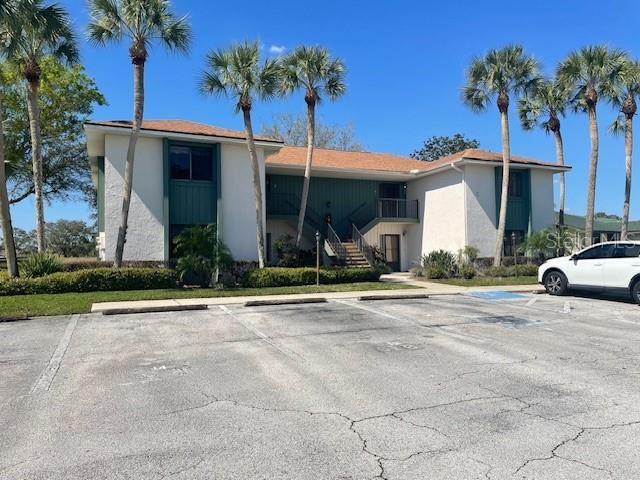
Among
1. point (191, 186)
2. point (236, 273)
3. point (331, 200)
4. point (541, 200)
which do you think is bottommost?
point (236, 273)

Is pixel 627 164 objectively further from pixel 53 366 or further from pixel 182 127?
pixel 53 366

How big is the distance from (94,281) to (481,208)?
59.3 feet

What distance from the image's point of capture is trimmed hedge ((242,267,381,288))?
711 inches

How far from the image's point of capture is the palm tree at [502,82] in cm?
2248

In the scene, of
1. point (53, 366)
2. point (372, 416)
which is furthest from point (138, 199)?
point (372, 416)

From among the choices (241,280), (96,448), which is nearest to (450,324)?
(96,448)

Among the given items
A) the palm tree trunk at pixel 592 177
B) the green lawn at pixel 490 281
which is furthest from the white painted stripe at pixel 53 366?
the palm tree trunk at pixel 592 177

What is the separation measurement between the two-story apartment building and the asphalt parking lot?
10.0 m

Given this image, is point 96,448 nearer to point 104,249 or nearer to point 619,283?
point 619,283

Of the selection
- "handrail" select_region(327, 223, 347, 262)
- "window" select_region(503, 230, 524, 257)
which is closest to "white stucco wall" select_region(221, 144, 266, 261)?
"handrail" select_region(327, 223, 347, 262)

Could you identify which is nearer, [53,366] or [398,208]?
[53,366]

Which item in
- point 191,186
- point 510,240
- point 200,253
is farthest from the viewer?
point 510,240

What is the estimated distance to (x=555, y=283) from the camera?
1557 cm

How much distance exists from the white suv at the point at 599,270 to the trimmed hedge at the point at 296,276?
7040 mm
